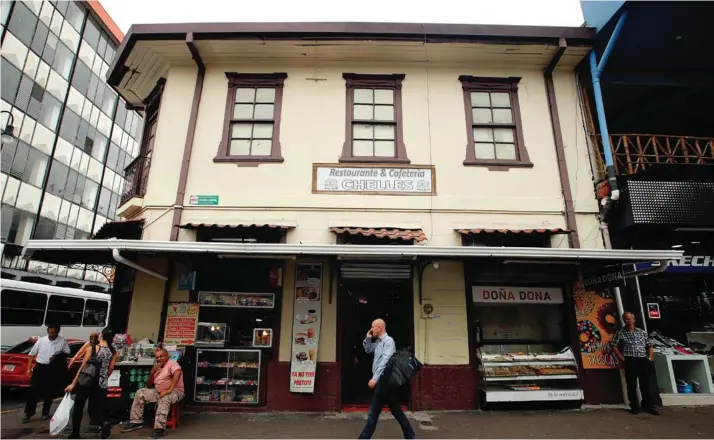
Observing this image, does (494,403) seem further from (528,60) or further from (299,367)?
(528,60)

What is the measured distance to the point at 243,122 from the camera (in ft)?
30.0

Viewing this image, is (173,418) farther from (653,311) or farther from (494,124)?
(653,311)

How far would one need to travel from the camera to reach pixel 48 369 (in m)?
7.98

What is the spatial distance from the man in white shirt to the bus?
4975mm

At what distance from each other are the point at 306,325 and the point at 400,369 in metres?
2.79

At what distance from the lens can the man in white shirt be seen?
7.59 m

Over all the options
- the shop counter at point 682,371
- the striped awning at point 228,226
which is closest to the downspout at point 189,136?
the striped awning at point 228,226

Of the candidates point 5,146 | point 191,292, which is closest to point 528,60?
point 191,292

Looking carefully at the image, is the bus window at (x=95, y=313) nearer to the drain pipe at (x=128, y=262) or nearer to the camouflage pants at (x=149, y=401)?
the drain pipe at (x=128, y=262)

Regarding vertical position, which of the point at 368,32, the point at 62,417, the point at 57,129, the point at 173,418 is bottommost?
the point at 173,418

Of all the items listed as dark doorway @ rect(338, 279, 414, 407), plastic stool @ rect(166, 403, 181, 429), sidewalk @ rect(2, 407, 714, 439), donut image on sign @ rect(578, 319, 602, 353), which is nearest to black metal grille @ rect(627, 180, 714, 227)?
donut image on sign @ rect(578, 319, 602, 353)

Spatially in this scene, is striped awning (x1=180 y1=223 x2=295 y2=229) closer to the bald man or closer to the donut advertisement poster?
the bald man

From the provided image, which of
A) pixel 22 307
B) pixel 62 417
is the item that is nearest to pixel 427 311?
pixel 62 417

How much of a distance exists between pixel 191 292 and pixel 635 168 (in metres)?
9.70
